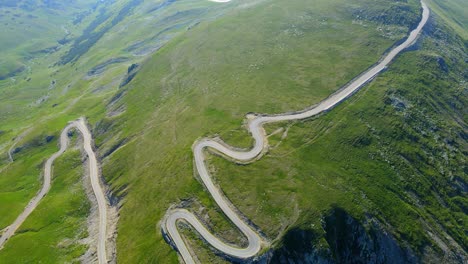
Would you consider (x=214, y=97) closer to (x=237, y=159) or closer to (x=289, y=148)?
(x=237, y=159)

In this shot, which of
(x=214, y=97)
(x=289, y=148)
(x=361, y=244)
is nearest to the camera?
(x=361, y=244)

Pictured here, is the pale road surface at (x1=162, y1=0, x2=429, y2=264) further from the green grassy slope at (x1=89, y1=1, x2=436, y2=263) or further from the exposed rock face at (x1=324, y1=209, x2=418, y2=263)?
the exposed rock face at (x1=324, y1=209, x2=418, y2=263)

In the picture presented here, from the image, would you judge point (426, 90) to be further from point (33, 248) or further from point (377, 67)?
point (33, 248)

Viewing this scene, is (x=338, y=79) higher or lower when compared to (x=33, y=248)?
higher

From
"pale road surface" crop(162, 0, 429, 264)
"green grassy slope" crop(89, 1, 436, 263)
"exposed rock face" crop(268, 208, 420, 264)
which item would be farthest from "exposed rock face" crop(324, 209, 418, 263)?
"pale road surface" crop(162, 0, 429, 264)

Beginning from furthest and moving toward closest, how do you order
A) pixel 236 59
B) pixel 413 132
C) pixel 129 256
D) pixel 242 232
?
pixel 236 59, pixel 413 132, pixel 129 256, pixel 242 232

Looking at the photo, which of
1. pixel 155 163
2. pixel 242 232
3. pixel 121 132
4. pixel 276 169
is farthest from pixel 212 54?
pixel 242 232

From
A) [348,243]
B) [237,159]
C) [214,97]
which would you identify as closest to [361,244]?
[348,243]
